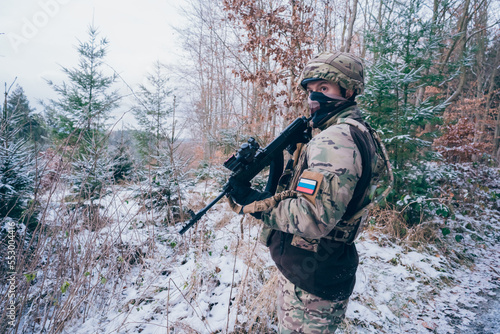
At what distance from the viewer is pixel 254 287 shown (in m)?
2.99

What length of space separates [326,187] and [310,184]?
78 mm

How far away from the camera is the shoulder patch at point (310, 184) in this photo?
118 centimetres

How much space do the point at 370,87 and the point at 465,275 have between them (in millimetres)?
3563

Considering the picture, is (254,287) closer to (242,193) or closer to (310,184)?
(242,193)

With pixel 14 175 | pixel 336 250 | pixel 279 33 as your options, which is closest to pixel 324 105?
pixel 336 250

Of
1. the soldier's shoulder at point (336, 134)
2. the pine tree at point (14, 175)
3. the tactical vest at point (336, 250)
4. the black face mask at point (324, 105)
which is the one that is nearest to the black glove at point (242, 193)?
the tactical vest at point (336, 250)

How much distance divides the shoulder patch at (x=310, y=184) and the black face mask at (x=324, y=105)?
484mm

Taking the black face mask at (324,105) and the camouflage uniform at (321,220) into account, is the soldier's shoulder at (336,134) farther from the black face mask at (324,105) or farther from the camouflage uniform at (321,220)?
the black face mask at (324,105)

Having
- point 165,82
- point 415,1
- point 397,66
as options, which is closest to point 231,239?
point 397,66

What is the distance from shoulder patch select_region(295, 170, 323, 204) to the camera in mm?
1179

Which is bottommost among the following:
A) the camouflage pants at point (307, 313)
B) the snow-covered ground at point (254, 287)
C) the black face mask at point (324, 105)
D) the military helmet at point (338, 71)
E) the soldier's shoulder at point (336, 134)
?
the snow-covered ground at point (254, 287)

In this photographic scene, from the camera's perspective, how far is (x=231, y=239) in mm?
4246

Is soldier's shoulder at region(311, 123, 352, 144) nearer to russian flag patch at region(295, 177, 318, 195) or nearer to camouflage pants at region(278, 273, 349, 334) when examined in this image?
russian flag patch at region(295, 177, 318, 195)

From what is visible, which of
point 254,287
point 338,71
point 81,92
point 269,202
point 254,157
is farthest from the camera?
point 81,92
